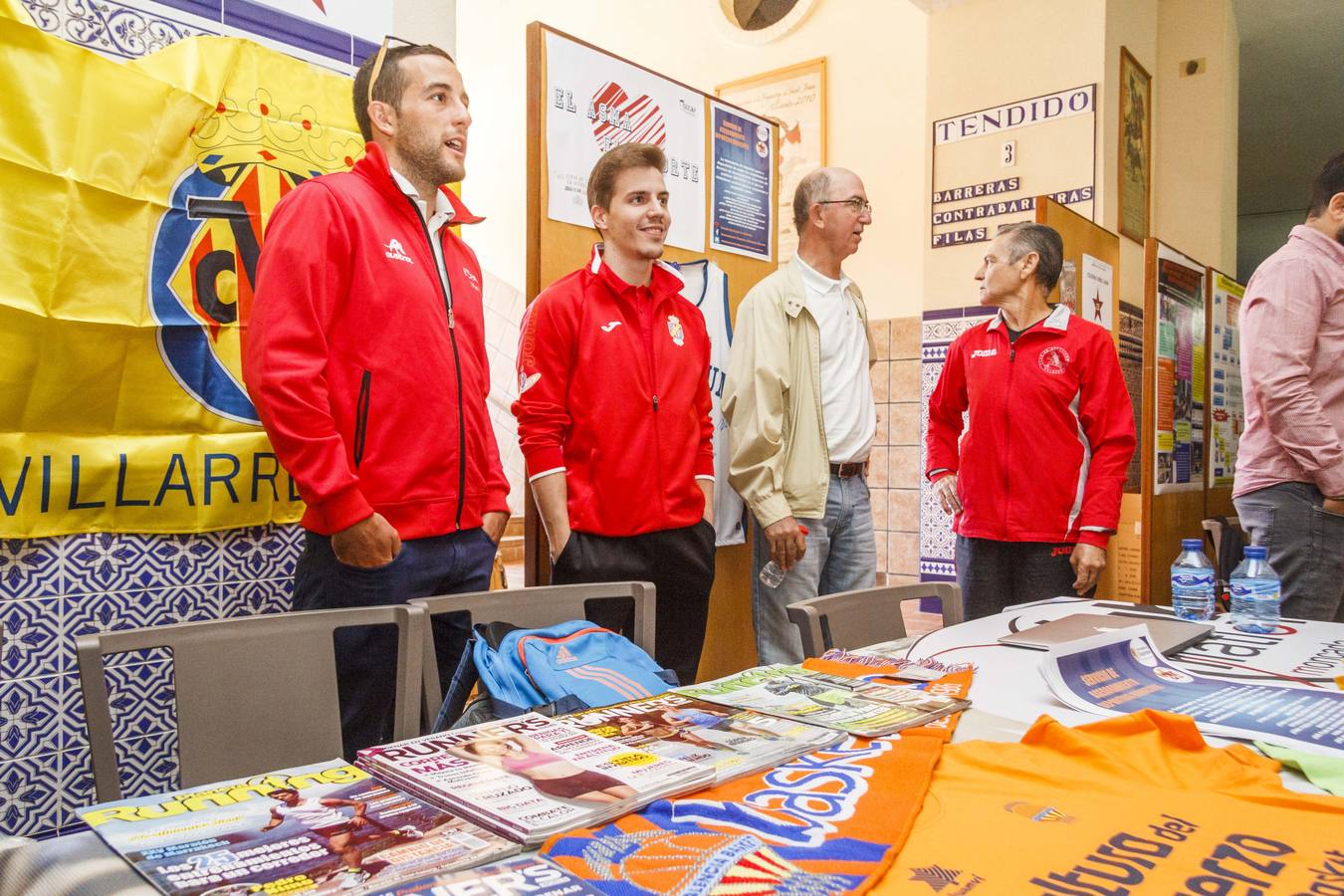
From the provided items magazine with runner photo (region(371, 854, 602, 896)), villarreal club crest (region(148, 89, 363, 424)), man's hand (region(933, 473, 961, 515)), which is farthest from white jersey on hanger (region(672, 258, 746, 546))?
magazine with runner photo (region(371, 854, 602, 896))

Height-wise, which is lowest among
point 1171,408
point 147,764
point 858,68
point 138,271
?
point 147,764

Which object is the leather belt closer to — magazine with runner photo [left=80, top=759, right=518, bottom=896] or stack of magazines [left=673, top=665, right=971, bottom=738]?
stack of magazines [left=673, top=665, right=971, bottom=738]

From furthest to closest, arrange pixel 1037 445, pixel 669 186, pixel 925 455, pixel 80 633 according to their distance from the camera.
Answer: pixel 925 455, pixel 669 186, pixel 1037 445, pixel 80 633

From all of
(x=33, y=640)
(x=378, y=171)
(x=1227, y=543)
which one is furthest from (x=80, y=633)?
(x=1227, y=543)

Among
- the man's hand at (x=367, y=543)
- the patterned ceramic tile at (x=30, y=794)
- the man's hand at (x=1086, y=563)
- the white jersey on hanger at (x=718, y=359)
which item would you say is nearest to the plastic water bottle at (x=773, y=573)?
the white jersey on hanger at (x=718, y=359)

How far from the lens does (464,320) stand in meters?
1.99

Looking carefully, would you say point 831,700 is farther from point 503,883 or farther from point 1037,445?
point 1037,445

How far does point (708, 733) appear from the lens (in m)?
1.04

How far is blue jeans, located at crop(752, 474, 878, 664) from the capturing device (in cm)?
262

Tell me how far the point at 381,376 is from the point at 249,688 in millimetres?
698

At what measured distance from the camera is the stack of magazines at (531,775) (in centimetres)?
80

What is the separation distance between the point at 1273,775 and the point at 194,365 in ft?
6.43

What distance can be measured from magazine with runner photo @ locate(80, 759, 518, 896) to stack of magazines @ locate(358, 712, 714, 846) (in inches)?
0.8

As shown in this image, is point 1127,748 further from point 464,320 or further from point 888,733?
point 464,320
